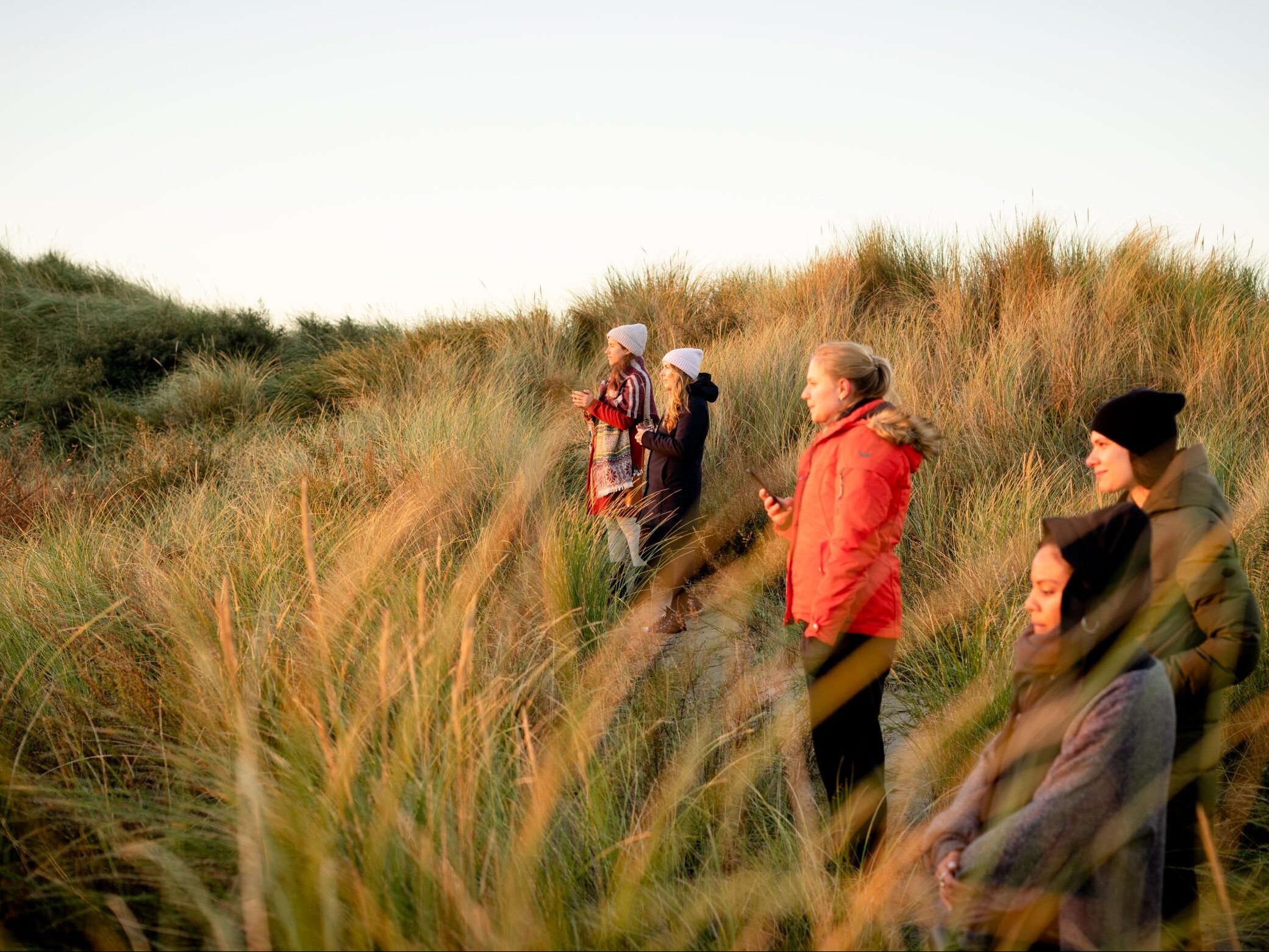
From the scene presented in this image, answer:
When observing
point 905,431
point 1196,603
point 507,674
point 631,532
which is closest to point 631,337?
point 631,532

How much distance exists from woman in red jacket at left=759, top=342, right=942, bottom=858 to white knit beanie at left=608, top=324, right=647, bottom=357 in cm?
281

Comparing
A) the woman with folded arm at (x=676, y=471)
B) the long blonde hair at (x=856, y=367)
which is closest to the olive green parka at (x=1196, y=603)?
the long blonde hair at (x=856, y=367)

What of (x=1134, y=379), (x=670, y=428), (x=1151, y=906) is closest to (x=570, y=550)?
(x=670, y=428)

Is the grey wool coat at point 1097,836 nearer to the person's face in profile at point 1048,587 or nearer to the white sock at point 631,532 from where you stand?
the person's face in profile at point 1048,587

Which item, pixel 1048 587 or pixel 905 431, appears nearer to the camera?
pixel 1048 587

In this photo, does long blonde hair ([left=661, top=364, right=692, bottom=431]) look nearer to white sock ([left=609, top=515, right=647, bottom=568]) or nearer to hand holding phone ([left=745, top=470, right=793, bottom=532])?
white sock ([left=609, top=515, right=647, bottom=568])

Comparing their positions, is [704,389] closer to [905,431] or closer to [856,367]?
[856,367]

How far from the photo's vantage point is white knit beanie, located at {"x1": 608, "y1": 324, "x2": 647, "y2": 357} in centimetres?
601

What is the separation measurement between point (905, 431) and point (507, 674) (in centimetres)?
180

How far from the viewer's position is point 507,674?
11.7 feet

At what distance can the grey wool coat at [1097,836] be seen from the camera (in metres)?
1.91

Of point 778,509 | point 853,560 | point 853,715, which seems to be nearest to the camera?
point 853,560

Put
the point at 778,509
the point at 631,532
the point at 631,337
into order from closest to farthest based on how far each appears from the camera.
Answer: the point at 778,509, the point at 631,532, the point at 631,337

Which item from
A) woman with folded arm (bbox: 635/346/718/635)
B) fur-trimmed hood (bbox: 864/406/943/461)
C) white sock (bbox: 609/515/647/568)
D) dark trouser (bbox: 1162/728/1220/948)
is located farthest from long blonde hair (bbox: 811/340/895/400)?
white sock (bbox: 609/515/647/568)
